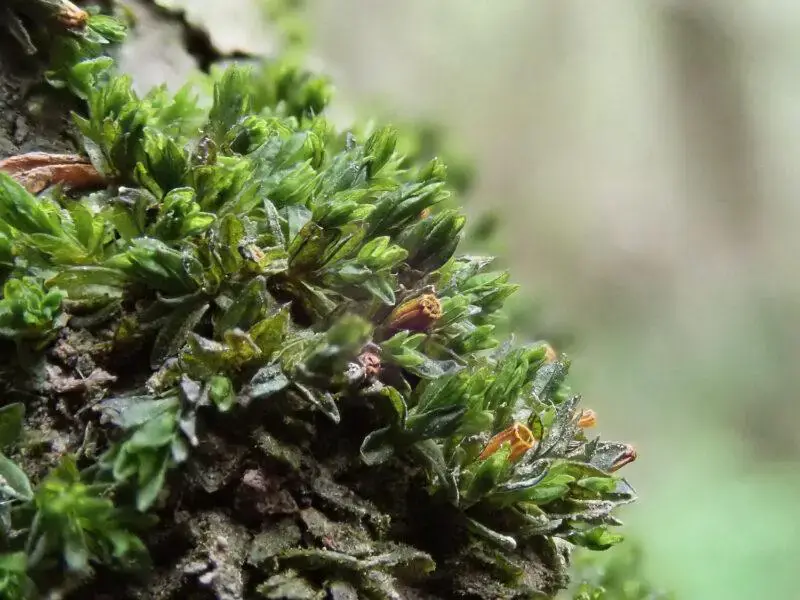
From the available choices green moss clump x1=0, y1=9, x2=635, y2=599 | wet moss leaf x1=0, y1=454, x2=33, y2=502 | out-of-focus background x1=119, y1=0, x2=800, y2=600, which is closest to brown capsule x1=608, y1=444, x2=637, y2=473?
green moss clump x1=0, y1=9, x2=635, y2=599

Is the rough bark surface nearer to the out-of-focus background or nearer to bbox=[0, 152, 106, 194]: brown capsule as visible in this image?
bbox=[0, 152, 106, 194]: brown capsule

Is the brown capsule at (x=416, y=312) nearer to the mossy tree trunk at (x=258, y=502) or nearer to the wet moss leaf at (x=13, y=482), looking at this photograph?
the mossy tree trunk at (x=258, y=502)

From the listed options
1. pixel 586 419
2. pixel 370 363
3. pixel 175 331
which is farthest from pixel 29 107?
pixel 586 419

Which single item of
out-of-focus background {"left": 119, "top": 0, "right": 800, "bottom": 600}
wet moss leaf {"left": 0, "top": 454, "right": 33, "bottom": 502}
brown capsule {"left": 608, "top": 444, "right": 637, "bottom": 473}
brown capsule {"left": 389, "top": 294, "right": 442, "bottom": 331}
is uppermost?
out-of-focus background {"left": 119, "top": 0, "right": 800, "bottom": 600}

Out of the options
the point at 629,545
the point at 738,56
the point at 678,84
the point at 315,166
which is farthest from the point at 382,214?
the point at 738,56

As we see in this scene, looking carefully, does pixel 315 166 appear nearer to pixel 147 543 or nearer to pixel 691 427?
pixel 147 543


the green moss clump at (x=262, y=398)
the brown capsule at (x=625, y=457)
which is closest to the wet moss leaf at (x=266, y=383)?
the green moss clump at (x=262, y=398)

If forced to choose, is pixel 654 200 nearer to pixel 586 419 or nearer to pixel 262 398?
pixel 586 419
